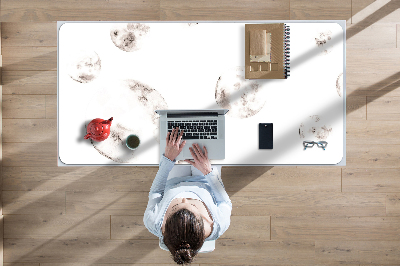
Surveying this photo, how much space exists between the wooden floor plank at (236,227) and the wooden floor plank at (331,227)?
0.22 feet

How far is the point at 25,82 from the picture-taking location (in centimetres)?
166

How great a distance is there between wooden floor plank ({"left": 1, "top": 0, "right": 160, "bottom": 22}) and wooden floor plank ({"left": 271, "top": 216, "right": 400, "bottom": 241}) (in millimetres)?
1650

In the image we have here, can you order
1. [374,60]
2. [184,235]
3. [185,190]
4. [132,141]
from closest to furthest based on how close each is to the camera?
[184,235], [185,190], [132,141], [374,60]

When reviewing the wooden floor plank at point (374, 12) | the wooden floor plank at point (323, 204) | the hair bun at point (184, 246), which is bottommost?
the wooden floor plank at point (323, 204)

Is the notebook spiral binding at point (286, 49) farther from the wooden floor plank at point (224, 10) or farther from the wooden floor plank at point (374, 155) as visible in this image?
the wooden floor plank at point (374, 155)

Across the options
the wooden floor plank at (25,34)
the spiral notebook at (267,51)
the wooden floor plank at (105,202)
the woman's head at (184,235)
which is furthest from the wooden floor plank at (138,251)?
the wooden floor plank at (25,34)

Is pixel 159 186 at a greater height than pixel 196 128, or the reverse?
pixel 196 128

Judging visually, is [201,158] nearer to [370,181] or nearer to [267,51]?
[267,51]

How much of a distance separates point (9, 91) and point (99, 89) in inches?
34.7

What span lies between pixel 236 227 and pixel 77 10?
1.80m

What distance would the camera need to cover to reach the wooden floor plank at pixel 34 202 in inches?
66.6

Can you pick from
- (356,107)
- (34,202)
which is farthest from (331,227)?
(34,202)

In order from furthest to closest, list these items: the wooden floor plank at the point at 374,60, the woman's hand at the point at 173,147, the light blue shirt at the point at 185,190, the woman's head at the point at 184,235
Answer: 1. the wooden floor plank at the point at 374,60
2. the woman's hand at the point at 173,147
3. the light blue shirt at the point at 185,190
4. the woman's head at the point at 184,235

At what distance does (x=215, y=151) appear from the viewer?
3.86 ft
